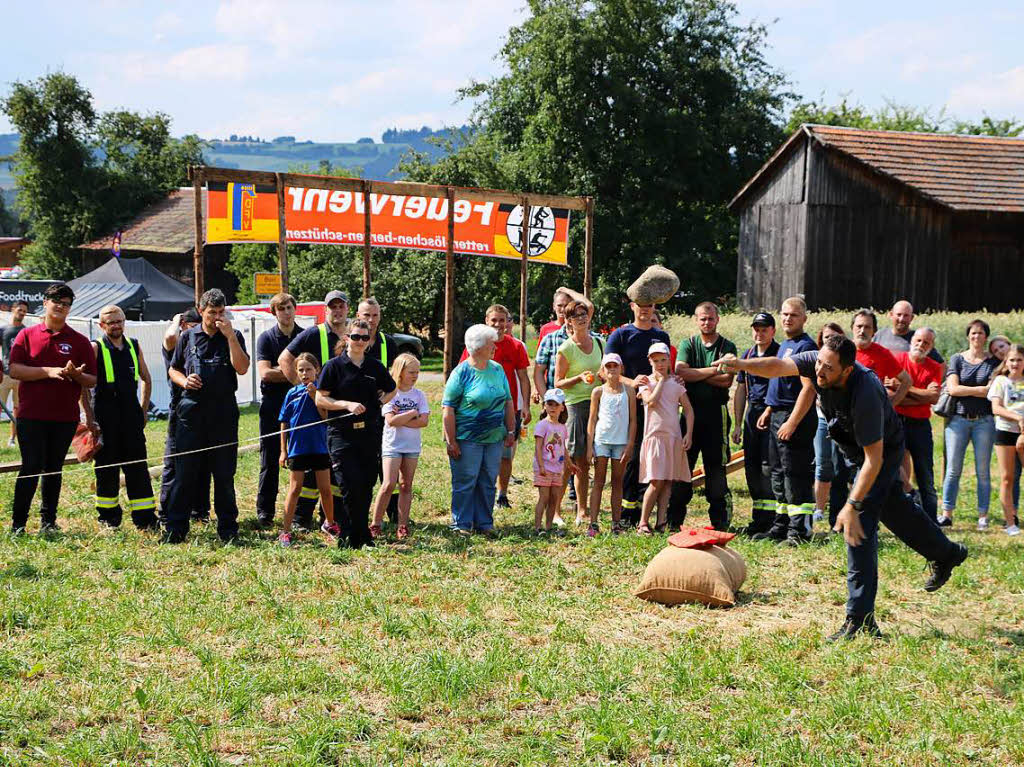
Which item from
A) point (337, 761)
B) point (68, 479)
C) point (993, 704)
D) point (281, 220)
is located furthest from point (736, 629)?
point (68, 479)

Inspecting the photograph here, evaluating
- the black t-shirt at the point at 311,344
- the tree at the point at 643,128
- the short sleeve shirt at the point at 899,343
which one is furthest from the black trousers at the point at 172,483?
the tree at the point at 643,128

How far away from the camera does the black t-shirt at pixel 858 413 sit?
6023mm

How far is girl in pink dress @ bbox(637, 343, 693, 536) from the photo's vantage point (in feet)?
29.9

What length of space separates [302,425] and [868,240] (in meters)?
23.9

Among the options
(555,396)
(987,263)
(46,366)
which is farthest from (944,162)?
(46,366)

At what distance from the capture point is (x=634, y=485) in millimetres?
9633

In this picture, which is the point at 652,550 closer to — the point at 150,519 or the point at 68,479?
the point at 150,519

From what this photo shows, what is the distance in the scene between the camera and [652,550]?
27.1ft

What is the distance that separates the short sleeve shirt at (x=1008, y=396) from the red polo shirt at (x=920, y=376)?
0.63m

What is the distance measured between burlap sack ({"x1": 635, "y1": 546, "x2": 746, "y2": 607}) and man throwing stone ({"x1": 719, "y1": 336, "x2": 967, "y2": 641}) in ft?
2.87

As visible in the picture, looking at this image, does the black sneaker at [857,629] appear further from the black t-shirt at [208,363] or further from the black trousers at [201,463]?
the black t-shirt at [208,363]

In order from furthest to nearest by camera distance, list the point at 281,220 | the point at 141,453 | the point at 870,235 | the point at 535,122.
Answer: the point at 535,122 < the point at 870,235 < the point at 281,220 < the point at 141,453

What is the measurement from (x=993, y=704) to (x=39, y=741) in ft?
14.6

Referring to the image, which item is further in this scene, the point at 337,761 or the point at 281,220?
the point at 281,220
